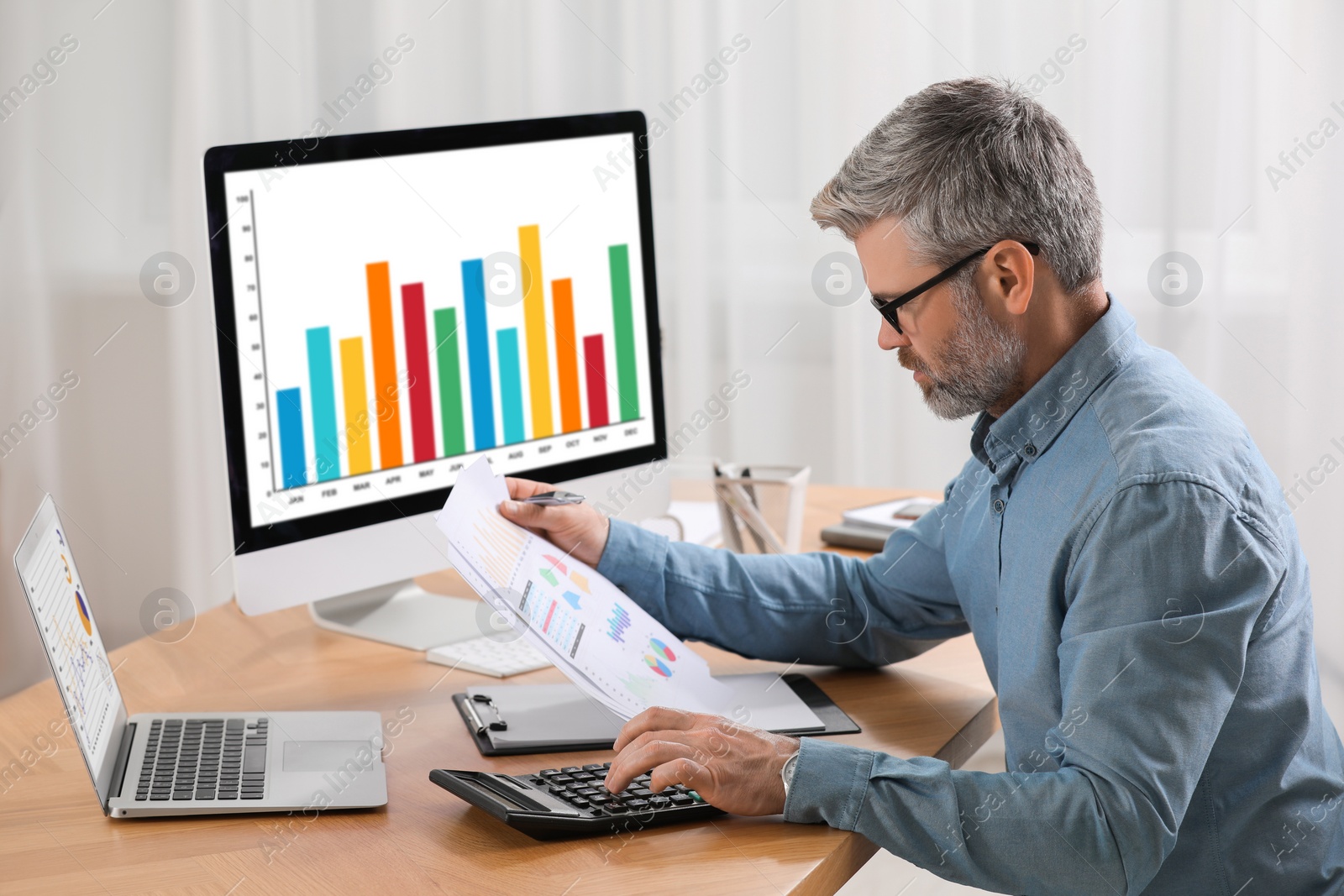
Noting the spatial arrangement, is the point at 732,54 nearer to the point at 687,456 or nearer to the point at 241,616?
the point at 687,456

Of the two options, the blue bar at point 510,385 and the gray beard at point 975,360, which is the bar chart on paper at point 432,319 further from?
the gray beard at point 975,360

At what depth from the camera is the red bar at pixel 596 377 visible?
4.62 ft

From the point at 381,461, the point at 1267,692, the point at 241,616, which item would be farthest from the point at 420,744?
the point at 1267,692

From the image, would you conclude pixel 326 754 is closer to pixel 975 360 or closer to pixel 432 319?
pixel 432 319

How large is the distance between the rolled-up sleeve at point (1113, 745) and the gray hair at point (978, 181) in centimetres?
24

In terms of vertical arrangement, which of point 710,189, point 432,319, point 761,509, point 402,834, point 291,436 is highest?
point 710,189

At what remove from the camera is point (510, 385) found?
1347 mm

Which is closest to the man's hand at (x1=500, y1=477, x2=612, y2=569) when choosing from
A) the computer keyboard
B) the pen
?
the pen

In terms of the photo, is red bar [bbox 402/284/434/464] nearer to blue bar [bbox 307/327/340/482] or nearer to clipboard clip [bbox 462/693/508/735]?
blue bar [bbox 307/327/340/482]

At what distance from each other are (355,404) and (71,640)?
1.26ft

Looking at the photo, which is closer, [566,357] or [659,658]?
[659,658]

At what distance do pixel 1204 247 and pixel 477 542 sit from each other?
185 centimetres

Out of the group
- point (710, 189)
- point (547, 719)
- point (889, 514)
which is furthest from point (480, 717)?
point (710, 189)

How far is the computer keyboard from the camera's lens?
124 centimetres
